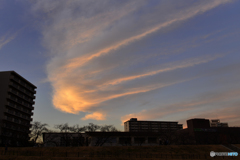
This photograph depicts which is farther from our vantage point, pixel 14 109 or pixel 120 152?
pixel 14 109

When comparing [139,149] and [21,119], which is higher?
[21,119]

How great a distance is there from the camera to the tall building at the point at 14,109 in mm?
85106

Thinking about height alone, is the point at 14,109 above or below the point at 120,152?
above

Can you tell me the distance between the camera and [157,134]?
287ft

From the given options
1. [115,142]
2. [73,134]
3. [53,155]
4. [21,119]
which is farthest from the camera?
[21,119]

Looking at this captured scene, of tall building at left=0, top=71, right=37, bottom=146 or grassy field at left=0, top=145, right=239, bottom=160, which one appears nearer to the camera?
grassy field at left=0, top=145, right=239, bottom=160

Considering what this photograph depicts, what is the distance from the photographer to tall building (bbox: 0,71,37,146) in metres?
85.1

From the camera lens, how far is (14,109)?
9362 centimetres

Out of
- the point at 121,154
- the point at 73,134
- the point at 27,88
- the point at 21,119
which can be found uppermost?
the point at 27,88

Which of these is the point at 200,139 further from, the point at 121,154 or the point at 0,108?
the point at 0,108

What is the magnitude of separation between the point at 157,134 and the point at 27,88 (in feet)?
235

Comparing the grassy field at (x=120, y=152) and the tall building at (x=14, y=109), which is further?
the tall building at (x=14, y=109)

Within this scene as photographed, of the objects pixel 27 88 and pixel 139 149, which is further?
pixel 27 88

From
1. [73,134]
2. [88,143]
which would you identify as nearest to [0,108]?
[73,134]
